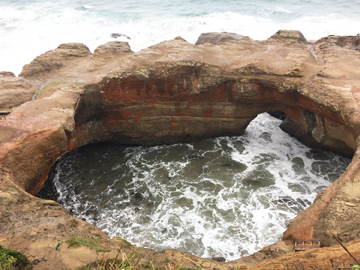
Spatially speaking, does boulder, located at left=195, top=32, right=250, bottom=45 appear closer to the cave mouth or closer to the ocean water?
the cave mouth

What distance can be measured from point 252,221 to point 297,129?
4.08m

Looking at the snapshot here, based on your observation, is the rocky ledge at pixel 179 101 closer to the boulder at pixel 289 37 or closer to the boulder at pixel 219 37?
the boulder at pixel 289 37

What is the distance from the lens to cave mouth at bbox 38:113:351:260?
612cm

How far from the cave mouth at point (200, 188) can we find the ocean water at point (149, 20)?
36.5ft

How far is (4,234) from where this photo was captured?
3891 mm

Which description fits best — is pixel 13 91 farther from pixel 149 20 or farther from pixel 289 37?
pixel 149 20

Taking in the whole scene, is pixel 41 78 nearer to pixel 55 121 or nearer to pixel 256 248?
pixel 55 121

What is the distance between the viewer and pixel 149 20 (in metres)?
22.0

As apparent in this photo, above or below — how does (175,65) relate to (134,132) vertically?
above

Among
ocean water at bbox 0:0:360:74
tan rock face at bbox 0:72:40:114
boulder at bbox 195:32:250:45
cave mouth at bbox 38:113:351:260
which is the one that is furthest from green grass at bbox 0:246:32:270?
ocean water at bbox 0:0:360:74

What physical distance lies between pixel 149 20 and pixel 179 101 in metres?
16.1

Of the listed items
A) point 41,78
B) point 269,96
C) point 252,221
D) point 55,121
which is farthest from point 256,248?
point 41,78

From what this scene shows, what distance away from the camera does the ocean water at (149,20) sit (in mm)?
19109

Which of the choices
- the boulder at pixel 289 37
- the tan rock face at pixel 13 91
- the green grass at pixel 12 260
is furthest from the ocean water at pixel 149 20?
the green grass at pixel 12 260
